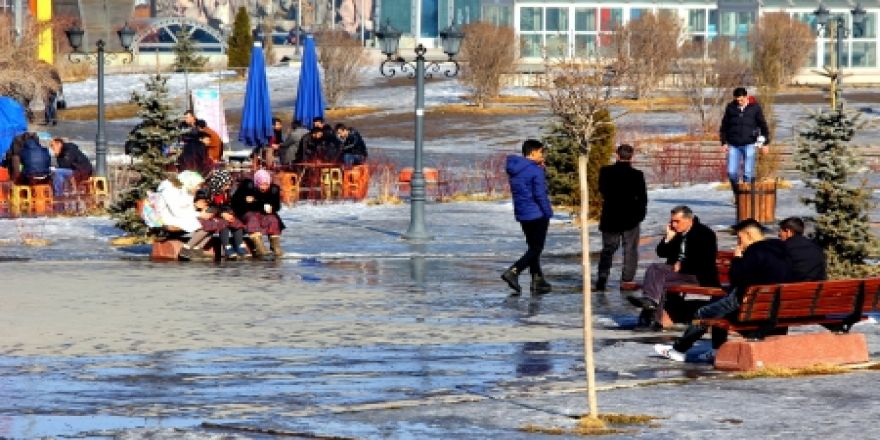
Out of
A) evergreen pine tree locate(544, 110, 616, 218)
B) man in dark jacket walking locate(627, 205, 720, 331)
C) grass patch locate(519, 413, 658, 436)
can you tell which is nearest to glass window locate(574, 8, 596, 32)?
evergreen pine tree locate(544, 110, 616, 218)

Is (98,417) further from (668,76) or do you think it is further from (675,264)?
(668,76)

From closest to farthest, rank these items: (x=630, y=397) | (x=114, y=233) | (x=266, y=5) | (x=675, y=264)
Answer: (x=630, y=397), (x=675, y=264), (x=114, y=233), (x=266, y=5)

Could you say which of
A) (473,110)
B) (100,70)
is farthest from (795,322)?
(473,110)

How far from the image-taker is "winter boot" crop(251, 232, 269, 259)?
77.8 ft

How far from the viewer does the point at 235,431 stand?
1185cm

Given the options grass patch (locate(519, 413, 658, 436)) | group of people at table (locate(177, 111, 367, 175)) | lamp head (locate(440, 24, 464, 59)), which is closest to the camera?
grass patch (locate(519, 413, 658, 436))

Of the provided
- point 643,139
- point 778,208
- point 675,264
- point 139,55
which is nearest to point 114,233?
point 778,208

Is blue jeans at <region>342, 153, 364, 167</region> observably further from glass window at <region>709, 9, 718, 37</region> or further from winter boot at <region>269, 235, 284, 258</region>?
glass window at <region>709, 9, 718, 37</region>

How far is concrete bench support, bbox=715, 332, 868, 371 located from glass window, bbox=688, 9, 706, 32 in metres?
61.0

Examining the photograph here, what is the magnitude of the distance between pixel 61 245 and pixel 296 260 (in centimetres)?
333

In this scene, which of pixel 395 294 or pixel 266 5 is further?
pixel 266 5

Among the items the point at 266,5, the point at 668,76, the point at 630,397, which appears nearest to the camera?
the point at 630,397

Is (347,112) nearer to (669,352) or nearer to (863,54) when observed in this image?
(863,54)

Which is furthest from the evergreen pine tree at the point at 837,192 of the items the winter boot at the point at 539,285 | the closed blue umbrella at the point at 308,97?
the closed blue umbrella at the point at 308,97
